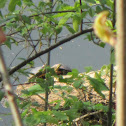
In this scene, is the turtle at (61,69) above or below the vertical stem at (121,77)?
above

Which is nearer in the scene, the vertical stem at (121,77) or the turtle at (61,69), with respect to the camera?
the vertical stem at (121,77)

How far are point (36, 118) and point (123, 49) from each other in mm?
691

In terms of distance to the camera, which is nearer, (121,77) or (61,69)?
(121,77)

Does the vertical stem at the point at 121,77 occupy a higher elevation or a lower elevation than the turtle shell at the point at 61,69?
lower

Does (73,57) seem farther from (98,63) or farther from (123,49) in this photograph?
(123,49)

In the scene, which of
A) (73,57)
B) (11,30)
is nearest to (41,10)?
(11,30)

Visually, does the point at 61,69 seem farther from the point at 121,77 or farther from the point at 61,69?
the point at 121,77

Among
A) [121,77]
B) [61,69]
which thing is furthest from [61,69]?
[121,77]

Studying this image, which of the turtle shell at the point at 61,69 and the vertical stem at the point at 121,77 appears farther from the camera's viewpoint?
the turtle shell at the point at 61,69

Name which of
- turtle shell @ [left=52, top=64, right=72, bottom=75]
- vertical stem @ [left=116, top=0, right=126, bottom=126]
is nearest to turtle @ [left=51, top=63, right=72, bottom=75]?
turtle shell @ [left=52, top=64, right=72, bottom=75]

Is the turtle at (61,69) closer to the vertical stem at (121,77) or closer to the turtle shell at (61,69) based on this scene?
the turtle shell at (61,69)

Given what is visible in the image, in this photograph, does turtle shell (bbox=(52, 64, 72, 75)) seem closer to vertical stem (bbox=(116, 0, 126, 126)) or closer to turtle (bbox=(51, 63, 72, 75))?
turtle (bbox=(51, 63, 72, 75))

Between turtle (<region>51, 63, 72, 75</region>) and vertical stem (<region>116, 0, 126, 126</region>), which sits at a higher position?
turtle (<region>51, 63, 72, 75</region>)

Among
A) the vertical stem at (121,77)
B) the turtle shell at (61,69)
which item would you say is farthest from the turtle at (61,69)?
the vertical stem at (121,77)
